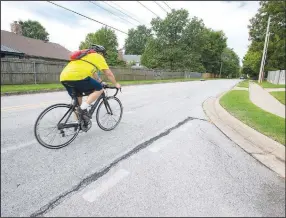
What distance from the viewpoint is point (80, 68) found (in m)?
3.35

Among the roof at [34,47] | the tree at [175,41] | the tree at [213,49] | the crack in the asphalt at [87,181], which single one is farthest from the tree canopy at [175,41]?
the crack in the asphalt at [87,181]

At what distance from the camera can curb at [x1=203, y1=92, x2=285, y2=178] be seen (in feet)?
11.1

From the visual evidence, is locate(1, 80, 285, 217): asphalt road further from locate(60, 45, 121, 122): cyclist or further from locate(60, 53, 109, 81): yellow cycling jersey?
locate(60, 53, 109, 81): yellow cycling jersey

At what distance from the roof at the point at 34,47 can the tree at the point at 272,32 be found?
107 ft

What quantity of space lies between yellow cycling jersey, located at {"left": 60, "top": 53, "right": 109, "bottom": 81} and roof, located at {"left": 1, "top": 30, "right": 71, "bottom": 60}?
2383 cm

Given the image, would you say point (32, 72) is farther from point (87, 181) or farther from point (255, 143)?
point (255, 143)

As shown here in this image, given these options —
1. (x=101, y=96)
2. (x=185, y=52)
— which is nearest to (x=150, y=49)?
→ (x=185, y=52)

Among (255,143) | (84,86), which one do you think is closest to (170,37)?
(255,143)

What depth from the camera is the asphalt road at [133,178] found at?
2.05 meters

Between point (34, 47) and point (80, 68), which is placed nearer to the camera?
point (80, 68)

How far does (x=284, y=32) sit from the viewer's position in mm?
33094

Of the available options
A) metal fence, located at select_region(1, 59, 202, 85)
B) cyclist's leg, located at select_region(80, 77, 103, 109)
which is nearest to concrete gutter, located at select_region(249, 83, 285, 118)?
cyclist's leg, located at select_region(80, 77, 103, 109)

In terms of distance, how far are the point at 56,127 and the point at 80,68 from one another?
1.07 m

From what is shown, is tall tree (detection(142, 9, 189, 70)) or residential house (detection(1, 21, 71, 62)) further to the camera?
tall tree (detection(142, 9, 189, 70))
